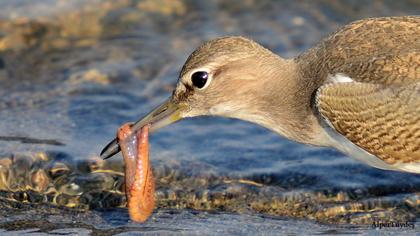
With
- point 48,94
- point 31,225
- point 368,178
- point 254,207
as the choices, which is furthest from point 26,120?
point 368,178

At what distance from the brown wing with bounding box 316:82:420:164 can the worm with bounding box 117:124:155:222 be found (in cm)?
158

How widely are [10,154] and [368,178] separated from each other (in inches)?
138

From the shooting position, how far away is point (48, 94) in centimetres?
1160

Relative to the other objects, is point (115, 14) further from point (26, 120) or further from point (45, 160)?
point (45, 160)

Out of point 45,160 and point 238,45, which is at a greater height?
point 238,45

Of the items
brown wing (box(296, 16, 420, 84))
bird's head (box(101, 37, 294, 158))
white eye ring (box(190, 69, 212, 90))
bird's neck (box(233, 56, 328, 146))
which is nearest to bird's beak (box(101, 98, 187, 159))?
bird's head (box(101, 37, 294, 158))

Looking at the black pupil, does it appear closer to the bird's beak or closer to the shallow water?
the bird's beak

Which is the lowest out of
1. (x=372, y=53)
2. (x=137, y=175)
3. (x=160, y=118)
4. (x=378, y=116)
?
(x=137, y=175)

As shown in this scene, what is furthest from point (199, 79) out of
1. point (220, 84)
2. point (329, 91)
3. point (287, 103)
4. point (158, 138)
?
point (158, 138)

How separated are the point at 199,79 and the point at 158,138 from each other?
1.94m

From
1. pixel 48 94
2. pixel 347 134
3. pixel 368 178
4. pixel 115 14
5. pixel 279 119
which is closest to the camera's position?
pixel 347 134

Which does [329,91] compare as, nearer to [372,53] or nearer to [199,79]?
[372,53]

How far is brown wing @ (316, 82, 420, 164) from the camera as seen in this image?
830 centimetres

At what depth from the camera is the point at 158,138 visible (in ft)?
35.2
